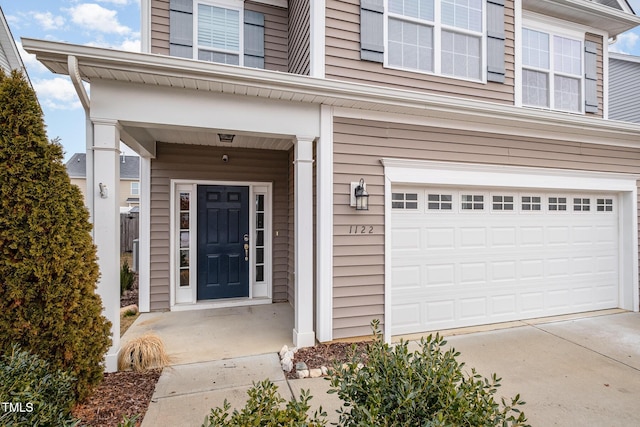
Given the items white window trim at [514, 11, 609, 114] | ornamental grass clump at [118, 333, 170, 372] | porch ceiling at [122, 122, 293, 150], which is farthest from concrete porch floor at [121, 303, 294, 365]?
white window trim at [514, 11, 609, 114]

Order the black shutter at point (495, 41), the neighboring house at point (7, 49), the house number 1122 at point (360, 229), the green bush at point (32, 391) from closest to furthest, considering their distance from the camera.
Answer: the green bush at point (32, 391)
the house number 1122 at point (360, 229)
the black shutter at point (495, 41)
the neighboring house at point (7, 49)

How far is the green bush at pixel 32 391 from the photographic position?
5.44ft

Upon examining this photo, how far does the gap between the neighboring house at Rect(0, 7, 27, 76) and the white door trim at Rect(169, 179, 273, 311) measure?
492 centimetres

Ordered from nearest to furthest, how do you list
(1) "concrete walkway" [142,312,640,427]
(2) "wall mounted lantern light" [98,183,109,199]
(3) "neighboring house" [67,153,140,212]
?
1. (1) "concrete walkway" [142,312,640,427]
2. (2) "wall mounted lantern light" [98,183,109,199]
3. (3) "neighboring house" [67,153,140,212]

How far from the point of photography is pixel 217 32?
16.4 ft

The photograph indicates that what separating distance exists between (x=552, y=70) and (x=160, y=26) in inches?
246

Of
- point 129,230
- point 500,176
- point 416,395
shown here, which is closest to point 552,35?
point 500,176

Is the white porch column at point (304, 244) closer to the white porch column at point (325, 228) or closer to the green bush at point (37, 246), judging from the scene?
the white porch column at point (325, 228)

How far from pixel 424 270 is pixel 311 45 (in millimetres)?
3220

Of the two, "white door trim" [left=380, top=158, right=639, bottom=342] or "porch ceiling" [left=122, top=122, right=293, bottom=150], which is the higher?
"porch ceiling" [left=122, top=122, right=293, bottom=150]

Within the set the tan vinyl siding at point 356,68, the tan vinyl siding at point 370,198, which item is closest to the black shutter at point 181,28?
the tan vinyl siding at point 356,68

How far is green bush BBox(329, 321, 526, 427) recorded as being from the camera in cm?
153

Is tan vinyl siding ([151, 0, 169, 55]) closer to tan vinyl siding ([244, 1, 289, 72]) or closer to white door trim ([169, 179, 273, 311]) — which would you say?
tan vinyl siding ([244, 1, 289, 72])

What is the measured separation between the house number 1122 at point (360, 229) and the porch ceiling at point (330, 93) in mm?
1361
